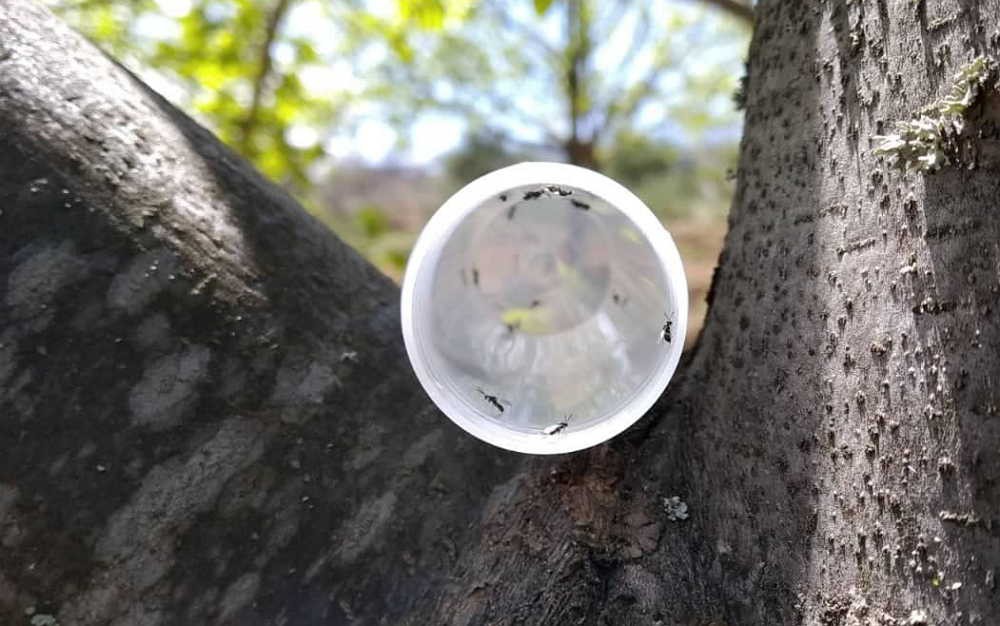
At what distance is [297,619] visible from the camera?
819 mm

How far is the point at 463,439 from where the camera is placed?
96cm

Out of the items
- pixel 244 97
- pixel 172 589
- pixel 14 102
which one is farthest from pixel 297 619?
pixel 244 97

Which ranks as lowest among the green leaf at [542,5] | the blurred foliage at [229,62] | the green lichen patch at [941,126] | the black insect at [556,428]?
the blurred foliage at [229,62]

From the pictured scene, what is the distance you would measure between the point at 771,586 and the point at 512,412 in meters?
0.39

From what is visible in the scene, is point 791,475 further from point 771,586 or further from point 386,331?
point 386,331

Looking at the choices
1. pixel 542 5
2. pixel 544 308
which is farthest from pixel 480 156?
pixel 544 308

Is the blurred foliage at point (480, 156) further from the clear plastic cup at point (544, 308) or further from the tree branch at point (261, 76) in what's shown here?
the clear plastic cup at point (544, 308)

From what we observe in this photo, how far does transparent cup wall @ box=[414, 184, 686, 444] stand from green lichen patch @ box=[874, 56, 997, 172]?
286 millimetres

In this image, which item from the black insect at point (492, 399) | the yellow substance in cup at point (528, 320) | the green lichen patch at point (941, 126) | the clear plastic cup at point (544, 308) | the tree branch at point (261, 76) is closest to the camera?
the green lichen patch at point (941, 126)

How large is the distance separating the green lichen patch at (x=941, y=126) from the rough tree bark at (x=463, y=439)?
13 millimetres

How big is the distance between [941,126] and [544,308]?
3.26ft

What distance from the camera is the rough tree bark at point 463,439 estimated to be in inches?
28.5

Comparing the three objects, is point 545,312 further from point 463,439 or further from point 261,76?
point 261,76

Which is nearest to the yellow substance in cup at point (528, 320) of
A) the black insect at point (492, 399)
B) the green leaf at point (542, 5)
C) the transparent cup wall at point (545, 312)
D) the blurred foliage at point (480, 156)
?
the transparent cup wall at point (545, 312)
